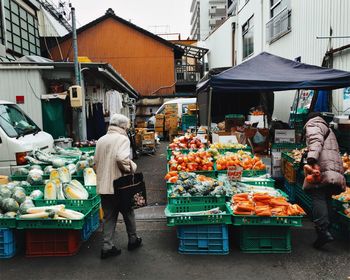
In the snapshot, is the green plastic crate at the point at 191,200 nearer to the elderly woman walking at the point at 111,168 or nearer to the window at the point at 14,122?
the elderly woman walking at the point at 111,168

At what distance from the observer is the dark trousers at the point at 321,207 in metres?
4.79

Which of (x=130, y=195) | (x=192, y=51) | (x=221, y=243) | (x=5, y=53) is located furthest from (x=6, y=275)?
(x=192, y=51)

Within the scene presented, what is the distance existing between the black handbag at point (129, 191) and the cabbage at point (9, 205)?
1508mm

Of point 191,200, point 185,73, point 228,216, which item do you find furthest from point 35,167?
point 185,73

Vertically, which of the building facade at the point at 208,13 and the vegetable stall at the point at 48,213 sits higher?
the building facade at the point at 208,13

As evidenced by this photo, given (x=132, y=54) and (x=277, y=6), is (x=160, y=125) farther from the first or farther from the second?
(x=132, y=54)

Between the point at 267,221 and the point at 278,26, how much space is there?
35.1 feet

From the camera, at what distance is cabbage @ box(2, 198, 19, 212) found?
16.1 ft

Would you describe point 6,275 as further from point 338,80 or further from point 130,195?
point 338,80

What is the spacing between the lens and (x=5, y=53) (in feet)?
46.7

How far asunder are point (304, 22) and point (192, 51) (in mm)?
21124

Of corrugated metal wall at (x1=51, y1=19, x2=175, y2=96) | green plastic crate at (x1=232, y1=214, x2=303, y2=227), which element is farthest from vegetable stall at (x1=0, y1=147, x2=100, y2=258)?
corrugated metal wall at (x1=51, y1=19, x2=175, y2=96)

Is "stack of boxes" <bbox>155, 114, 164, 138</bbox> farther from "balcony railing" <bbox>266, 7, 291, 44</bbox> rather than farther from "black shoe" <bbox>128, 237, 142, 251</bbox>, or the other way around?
"black shoe" <bbox>128, 237, 142, 251</bbox>

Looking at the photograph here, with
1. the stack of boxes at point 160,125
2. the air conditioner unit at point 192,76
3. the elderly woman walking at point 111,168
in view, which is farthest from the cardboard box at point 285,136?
the air conditioner unit at point 192,76
